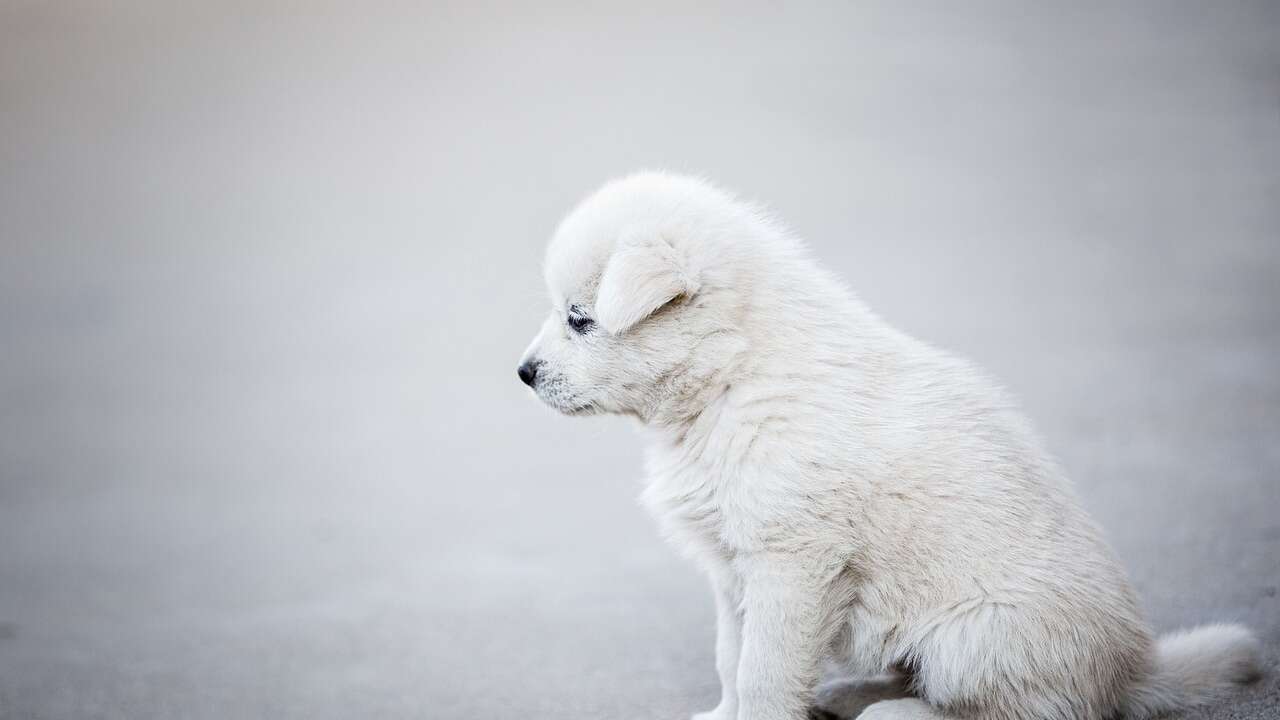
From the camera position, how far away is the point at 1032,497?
2.78 meters

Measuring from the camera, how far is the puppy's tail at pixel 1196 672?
2.90 meters

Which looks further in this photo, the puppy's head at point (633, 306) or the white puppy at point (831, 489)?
the puppy's head at point (633, 306)

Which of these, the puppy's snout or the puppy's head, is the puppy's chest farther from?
the puppy's snout

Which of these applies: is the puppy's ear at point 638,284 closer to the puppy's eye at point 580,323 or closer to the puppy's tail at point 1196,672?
the puppy's eye at point 580,323

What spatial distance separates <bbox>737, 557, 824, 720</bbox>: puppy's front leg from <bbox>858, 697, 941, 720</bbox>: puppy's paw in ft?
0.57

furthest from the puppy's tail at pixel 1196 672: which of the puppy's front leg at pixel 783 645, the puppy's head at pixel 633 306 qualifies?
the puppy's head at pixel 633 306

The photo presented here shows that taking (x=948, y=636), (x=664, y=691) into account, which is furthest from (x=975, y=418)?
(x=664, y=691)

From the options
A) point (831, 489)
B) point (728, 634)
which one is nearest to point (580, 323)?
point (831, 489)

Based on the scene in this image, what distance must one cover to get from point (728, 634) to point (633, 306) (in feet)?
2.81

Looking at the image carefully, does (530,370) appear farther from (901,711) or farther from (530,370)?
(901,711)

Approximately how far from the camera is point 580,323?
300 cm

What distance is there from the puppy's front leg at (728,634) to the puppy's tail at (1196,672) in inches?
36.0

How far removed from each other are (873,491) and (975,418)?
1.05ft

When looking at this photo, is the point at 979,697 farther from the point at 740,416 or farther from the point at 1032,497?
the point at 740,416
